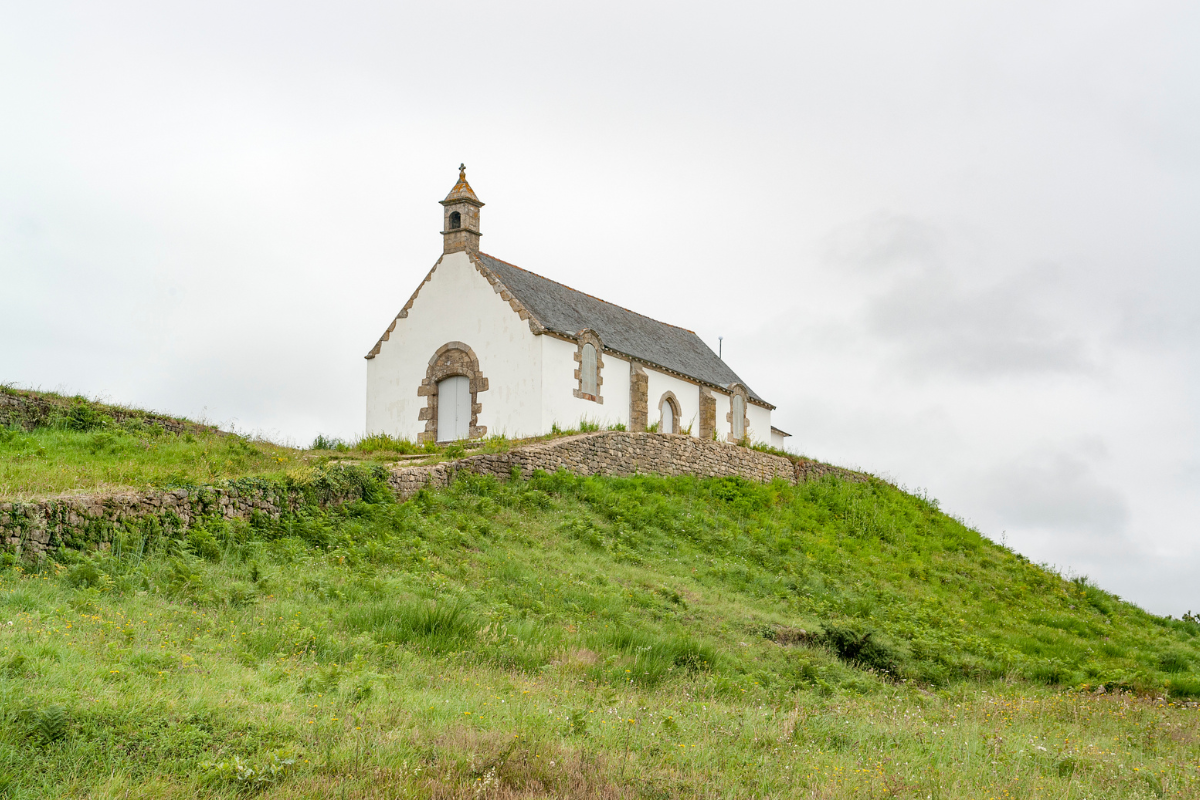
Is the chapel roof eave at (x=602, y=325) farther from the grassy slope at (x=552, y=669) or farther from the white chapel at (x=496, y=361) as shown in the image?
the grassy slope at (x=552, y=669)

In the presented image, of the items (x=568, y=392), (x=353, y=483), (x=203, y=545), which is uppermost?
(x=568, y=392)

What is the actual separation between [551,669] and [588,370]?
1799cm

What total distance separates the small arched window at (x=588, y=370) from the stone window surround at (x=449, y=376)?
9.50 feet

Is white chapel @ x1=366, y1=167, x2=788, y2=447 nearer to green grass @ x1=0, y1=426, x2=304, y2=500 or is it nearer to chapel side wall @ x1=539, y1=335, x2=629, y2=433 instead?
chapel side wall @ x1=539, y1=335, x2=629, y2=433

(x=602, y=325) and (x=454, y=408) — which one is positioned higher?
(x=602, y=325)

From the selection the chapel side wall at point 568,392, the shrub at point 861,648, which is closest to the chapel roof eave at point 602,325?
the chapel side wall at point 568,392

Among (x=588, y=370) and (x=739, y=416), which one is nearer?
(x=588, y=370)

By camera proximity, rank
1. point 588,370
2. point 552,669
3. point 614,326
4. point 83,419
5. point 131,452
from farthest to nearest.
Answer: point 614,326, point 588,370, point 83,419, point 131,452, point 552,669

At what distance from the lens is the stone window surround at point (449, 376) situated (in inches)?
1089

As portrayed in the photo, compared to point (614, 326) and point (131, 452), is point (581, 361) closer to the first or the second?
point (614, 326)

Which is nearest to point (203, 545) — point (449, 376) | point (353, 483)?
point (353, 483)

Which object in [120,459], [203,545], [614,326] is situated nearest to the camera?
[203,545]

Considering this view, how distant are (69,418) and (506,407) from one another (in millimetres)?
10764

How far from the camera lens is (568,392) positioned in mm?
27359
